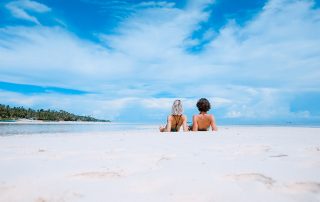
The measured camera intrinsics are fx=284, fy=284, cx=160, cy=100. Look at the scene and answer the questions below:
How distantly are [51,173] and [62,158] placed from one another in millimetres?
936

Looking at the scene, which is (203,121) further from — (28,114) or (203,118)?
(28,114)

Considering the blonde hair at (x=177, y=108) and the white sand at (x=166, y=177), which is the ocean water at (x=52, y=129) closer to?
the blonde hair at (x=177, y=108)

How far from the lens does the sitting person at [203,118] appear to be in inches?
388

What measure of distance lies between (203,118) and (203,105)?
508 mm

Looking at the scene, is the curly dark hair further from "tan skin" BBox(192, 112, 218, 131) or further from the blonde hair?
the blonde hair

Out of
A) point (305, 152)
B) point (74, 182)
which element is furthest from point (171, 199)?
point (305, 152)

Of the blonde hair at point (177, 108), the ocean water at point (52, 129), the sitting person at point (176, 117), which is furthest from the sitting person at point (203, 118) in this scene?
the ocean water at point (52, 129)

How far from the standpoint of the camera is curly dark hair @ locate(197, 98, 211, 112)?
982cm

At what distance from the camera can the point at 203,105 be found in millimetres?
9875

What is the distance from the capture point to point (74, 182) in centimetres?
264

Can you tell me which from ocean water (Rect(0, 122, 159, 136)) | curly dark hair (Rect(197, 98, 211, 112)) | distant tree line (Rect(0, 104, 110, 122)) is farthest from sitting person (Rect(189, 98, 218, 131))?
distant tree line (Rect(0, 104, 110, 122))

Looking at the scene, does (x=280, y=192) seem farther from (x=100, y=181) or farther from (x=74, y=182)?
(x=74, y=182)

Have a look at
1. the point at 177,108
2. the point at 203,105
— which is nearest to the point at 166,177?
the point at 203,105

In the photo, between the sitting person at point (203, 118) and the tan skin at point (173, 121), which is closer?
the sitting person at point (203, 118)
